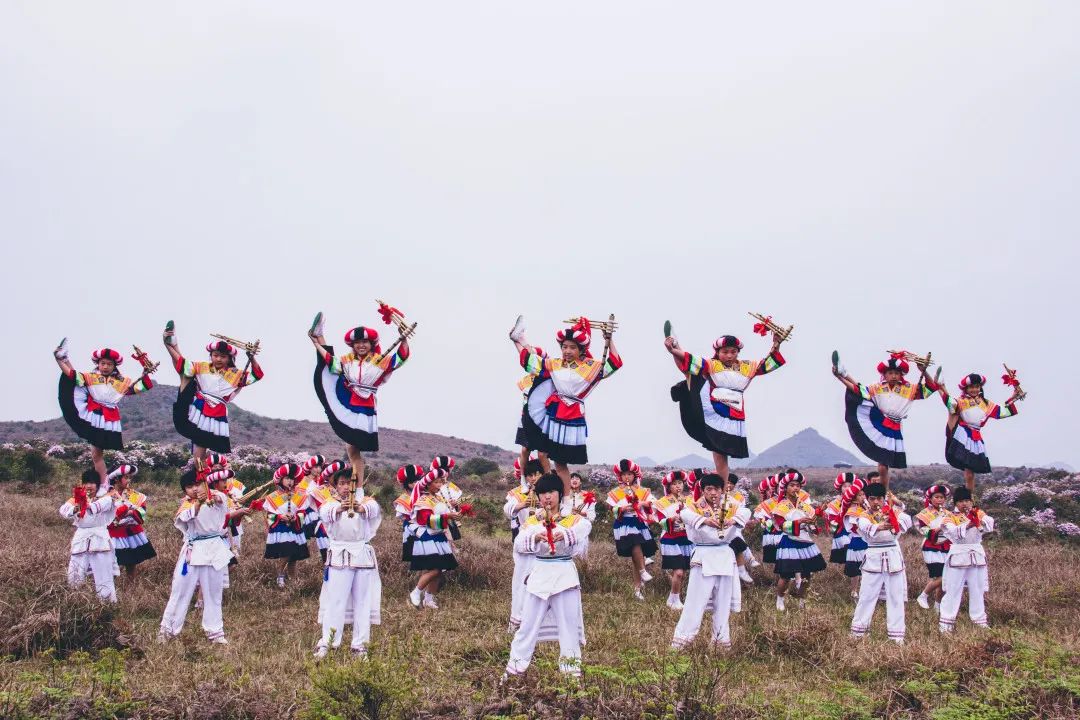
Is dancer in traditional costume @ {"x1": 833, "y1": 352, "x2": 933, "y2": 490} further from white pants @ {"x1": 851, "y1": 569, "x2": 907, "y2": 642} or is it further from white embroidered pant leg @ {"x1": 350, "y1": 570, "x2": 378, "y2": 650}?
white embroidered pant leg @ {"x1": 350, "y1": 570, "x2": 378, "y2": 650}

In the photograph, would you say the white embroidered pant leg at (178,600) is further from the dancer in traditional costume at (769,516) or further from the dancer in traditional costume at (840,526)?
the dancer in traditional costume at (840,526)

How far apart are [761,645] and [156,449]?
83.6ft

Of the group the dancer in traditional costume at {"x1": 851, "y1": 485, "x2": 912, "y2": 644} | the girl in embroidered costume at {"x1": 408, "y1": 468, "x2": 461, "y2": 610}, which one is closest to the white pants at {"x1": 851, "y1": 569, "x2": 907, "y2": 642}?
the dancer in traditional costume at {"x1": 851, "y1": 485, "x2": 912, "y2": 644}

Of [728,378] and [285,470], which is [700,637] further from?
[285,470]

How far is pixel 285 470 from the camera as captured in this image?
537 inches

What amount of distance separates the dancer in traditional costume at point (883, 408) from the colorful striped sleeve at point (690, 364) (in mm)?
2400

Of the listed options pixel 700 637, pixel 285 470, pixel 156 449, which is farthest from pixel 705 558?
pixel 156 449

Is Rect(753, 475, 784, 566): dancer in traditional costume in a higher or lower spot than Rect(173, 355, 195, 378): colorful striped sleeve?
lower

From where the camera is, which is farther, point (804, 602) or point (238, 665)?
point (804, 602)

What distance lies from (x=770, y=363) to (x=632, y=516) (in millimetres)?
4735

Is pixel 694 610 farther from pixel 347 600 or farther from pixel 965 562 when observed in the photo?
pixel 965 562

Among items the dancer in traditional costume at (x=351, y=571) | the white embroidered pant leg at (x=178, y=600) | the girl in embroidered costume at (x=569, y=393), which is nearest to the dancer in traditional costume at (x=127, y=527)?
the white embroidered pant leg at (x=178, y=600)

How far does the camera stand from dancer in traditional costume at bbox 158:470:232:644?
9641mm

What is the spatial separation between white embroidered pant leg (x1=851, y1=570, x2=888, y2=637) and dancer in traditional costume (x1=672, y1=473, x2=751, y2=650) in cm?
201
